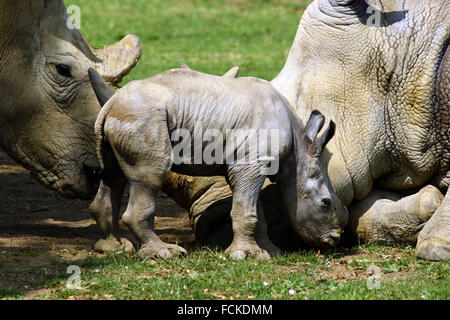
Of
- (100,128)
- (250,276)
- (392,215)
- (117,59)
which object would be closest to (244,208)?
(250,276)

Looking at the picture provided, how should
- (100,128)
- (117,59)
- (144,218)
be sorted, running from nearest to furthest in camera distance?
(144,218)
(100,128)
(117,59)

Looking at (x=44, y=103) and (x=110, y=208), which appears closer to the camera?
(x=110, y=208)

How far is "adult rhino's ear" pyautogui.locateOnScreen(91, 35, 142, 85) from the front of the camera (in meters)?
7.35

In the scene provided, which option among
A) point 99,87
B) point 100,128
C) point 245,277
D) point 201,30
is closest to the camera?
point 245,277

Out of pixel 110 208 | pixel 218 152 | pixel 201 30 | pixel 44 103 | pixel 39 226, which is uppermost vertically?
pixel 44 103

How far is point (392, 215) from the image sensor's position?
685 centimetres

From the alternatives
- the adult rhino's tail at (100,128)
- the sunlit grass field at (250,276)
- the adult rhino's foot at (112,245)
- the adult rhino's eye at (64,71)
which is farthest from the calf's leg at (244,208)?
the adult rhino's eye at (64,71)

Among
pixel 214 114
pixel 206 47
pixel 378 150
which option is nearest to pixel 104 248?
pixel 214 114

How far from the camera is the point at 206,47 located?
15.3 meters

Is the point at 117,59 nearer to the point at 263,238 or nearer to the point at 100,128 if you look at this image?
the point at 100,128

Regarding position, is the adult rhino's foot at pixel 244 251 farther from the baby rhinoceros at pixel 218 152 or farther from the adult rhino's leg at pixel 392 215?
the adult rhino's leg at pixel 392 215

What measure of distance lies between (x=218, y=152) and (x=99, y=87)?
1.08 meters

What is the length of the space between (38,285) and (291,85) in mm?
2507

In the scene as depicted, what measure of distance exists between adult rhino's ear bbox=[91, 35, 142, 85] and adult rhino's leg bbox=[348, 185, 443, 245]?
215cm
